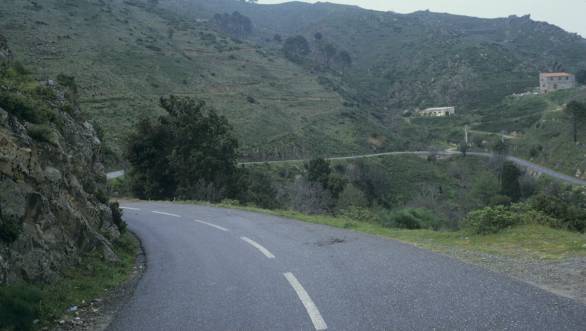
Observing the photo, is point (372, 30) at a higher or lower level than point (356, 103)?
higher

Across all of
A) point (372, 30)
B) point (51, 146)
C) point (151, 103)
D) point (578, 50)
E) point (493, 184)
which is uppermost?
point (372, 30)

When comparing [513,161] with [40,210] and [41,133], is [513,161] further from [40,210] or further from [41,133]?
[40,210]

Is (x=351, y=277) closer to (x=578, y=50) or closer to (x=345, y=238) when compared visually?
(x=345, y=238)

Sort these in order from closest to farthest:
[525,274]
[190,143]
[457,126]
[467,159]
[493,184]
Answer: [525,274]
[190,143]
[493,184]
[467,159]
[457,126]

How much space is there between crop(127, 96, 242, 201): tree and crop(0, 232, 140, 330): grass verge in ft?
55.9

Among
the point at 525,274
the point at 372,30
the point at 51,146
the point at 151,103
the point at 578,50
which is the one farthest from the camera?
the point at 372,30

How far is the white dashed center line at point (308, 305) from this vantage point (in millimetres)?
4610

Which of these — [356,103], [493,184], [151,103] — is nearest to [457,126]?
[356,103]

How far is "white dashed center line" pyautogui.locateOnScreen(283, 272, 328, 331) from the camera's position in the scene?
461cm

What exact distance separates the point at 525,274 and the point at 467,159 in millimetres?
53193

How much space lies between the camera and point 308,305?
5230 millimetres

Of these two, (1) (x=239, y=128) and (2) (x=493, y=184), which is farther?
(1) (x=239, y=128)

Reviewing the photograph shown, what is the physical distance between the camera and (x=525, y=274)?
595 cm

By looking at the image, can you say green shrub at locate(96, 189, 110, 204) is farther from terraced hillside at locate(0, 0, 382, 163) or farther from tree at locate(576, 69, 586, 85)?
tree at locate(576, 69, 586, 85)
